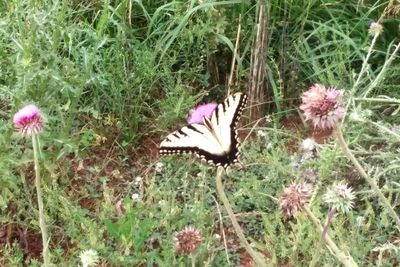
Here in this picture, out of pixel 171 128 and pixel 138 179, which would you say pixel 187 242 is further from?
pixel 171 128

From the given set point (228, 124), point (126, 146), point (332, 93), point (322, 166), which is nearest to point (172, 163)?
point (126, 146)

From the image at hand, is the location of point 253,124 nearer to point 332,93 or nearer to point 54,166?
point 54,166

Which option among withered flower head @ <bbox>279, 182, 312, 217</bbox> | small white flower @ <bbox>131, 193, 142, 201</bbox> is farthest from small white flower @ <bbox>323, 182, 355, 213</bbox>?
small white flower @ <bbox>131, 193, 142, 201</bbox>

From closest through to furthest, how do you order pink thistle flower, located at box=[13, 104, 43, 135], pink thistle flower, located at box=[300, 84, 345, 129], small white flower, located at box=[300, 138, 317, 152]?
pink thistle flower, located at box=[300, 84, 345, 129] → pink thistle flower, located at box=[13, 104, 43, 135] → small white flower, located at box=[300, 138, 317, 152]

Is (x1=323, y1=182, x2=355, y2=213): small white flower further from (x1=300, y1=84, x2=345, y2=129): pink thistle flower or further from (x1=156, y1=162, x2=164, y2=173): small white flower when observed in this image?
(x1=156, y1=162, x2=164, y2=173): small white flower

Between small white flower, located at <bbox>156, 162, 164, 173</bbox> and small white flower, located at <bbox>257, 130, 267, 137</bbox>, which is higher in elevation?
small white flower, located at <bbox>257, 130, 267, 137</bbox>

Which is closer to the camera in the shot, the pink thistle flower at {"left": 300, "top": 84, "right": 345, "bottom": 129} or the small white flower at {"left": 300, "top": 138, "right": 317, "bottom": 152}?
the pink thistle flower at {"left": 300, "top": 84, "right": 345, "bottom": 129}
